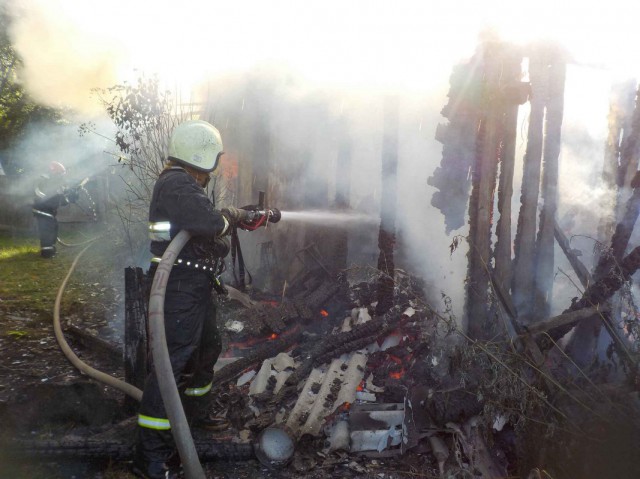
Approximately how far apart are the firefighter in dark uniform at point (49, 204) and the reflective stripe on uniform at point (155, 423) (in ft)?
28.4

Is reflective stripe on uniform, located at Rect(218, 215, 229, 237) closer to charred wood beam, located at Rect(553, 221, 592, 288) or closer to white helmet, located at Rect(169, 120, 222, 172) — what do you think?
white helmet, located at Rect(169, 120, 222, 172)

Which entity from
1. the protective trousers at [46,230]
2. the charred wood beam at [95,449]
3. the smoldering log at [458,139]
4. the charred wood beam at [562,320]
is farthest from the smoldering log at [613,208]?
the protective trousers at [46,230]

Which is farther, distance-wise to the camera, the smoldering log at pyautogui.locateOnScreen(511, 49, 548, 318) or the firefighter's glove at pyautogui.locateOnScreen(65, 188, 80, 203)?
the firefighter's glove at pyautogui.locateOnScreen(65, 188, 80, 203)

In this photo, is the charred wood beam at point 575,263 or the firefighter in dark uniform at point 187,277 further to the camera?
the charred wood beam at point 575,263

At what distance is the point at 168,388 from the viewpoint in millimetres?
2627

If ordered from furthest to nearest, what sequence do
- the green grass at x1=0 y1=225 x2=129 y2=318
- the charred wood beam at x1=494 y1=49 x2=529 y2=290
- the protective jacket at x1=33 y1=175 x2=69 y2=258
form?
the protective jacket at x1=33 y1=175 x2=69 y2=258, the green grass at x1=0 y1=225 x2=129 y2=318, the charred wood beam at x1=494 y1=49 x2=529 y2=290

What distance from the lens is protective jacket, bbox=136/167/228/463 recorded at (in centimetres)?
288

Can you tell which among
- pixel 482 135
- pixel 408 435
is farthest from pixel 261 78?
pixel 408 435

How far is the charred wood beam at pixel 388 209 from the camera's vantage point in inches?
217

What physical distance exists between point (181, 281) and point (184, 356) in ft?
1.64

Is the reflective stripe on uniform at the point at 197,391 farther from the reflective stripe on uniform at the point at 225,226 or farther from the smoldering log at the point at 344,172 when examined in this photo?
the smoldering log at the point at 344,172

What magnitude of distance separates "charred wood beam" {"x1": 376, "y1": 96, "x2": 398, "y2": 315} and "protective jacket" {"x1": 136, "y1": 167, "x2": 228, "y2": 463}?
8.70 feet

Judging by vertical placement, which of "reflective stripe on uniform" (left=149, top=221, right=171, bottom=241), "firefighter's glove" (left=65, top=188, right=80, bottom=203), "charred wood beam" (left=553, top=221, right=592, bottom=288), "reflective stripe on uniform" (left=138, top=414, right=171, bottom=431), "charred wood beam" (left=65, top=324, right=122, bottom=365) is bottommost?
"charred wood beam" (left=65, top=324, right=122, bottom=365)

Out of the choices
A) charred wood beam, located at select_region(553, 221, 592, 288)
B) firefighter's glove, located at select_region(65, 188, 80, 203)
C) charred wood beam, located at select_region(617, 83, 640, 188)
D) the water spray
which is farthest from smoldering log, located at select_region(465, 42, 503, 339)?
firefighter's glove, located at select_region(65, 188, 80, 203)
